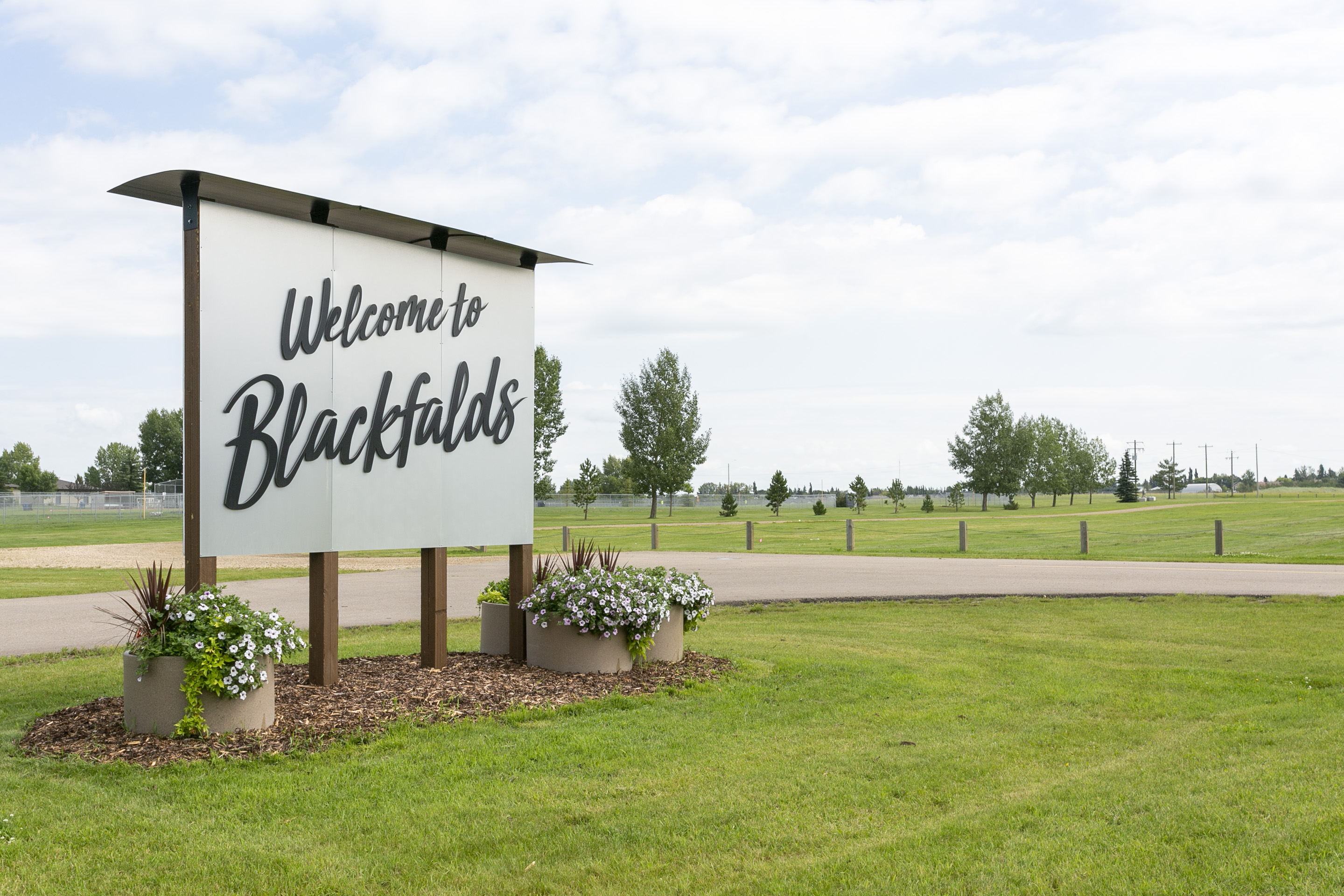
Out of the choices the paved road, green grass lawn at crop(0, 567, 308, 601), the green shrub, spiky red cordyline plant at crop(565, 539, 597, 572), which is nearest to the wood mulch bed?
the green shrub

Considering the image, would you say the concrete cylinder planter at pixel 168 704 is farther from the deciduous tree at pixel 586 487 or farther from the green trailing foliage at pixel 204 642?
the deciduous tree at pixel 586 487

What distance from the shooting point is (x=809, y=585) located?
53.7ft

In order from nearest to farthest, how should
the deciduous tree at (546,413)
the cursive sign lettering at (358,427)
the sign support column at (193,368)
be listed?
the sign support column at (193,368), the cursive sign lettering at (358,427), the deciduous tree at (546,413)

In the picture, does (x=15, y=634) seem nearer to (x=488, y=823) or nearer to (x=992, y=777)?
(x=488, y=823)

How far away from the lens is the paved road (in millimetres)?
12719

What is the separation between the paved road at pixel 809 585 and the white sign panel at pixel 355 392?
16.2 ft

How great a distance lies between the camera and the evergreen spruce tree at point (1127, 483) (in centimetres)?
9438

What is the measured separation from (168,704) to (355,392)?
2.63 meters

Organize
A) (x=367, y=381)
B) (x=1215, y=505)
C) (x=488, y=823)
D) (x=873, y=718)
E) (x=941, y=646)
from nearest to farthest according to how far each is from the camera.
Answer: (x=488, y=823), (x=873, y=718), (x=367, y=381), (x=941, y=646), (x=1215, y=505)

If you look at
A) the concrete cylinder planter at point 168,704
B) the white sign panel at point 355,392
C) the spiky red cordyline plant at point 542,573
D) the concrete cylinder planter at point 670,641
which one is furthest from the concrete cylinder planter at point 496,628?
the concrete cylinder planter at point 168,704

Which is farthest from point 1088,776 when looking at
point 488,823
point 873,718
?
point 488,823

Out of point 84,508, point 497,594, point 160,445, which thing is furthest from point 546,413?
point 160,445

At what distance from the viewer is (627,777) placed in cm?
526

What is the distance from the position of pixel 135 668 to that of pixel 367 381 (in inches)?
104
